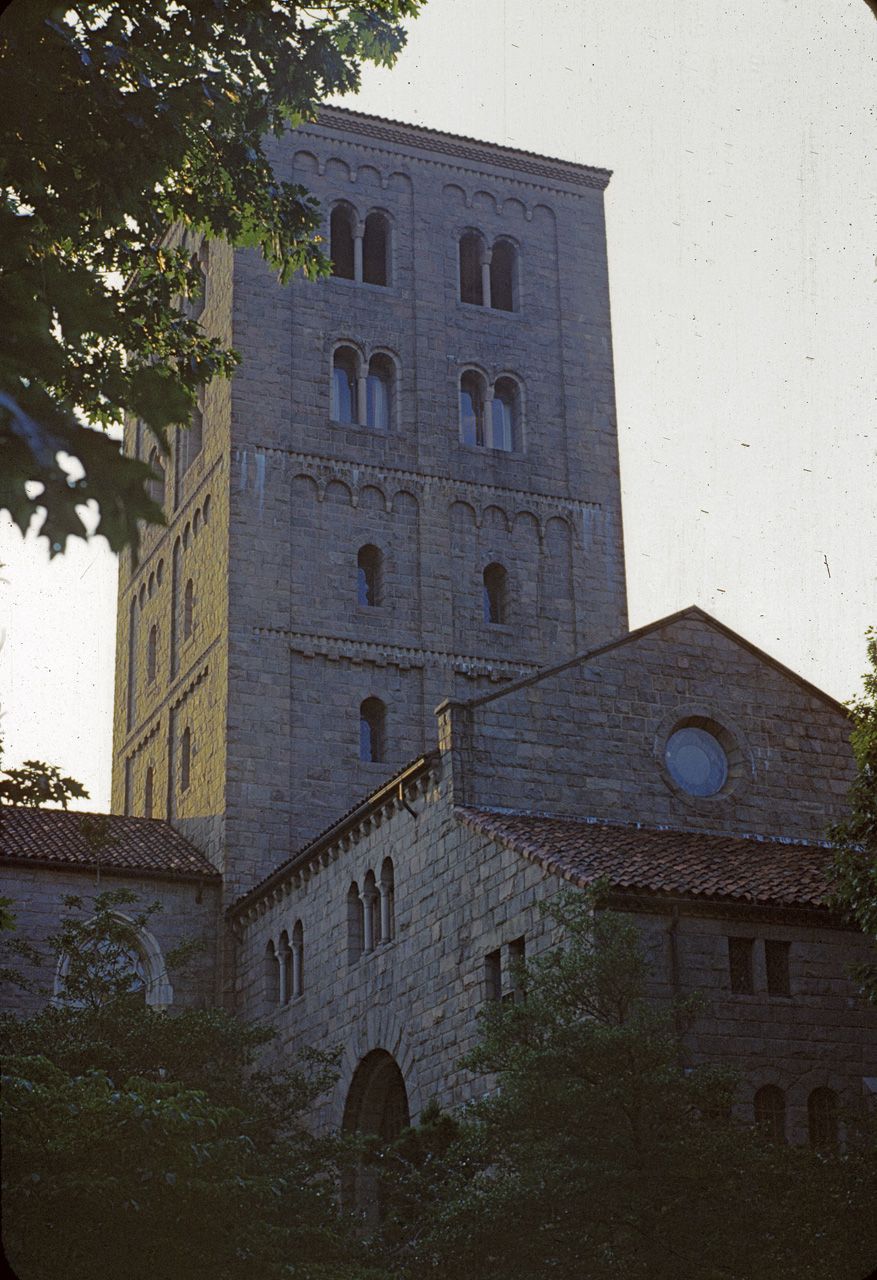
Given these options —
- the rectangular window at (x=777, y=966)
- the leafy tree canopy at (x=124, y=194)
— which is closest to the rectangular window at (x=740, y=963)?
the rectangular window at (x=777, y=966)

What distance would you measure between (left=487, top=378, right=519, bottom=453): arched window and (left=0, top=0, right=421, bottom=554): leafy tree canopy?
83.4 ft

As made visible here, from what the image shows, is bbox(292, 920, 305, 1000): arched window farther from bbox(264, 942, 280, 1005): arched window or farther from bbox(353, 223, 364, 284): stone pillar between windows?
bbox(353, 223, 364, 284): stone pillar between windows

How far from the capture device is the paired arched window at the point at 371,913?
2812 centimetres

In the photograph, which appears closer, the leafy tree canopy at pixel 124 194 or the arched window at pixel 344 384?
the leafy tree canopy at pixel 124 194

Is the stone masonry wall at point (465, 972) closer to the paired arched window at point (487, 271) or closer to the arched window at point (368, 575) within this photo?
the arched window at point (368, 575)

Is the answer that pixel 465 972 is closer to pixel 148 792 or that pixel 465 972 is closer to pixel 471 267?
pixel 148 792

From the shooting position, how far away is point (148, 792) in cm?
4531

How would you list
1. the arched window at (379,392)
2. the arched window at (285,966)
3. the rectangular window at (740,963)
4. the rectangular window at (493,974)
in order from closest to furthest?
1. the rectangular window at (740,963)
2. the rectangular window at (493,974)
3. the arched window at (285,966)
4. the arched window at (379,392)

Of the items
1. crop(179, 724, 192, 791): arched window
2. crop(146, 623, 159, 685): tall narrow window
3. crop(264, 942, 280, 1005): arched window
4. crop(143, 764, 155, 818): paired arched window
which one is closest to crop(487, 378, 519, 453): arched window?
crop(146, 623, 159, 685): tall narrow window

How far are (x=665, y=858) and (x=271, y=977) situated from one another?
12652 millimetres

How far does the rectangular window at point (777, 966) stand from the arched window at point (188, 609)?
2285 cm

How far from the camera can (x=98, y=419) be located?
1541 centimetres

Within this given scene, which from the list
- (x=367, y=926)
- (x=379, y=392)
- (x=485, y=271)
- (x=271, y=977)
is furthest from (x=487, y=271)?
(x=367, y=926)

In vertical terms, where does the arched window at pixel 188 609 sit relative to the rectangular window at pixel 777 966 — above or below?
above
